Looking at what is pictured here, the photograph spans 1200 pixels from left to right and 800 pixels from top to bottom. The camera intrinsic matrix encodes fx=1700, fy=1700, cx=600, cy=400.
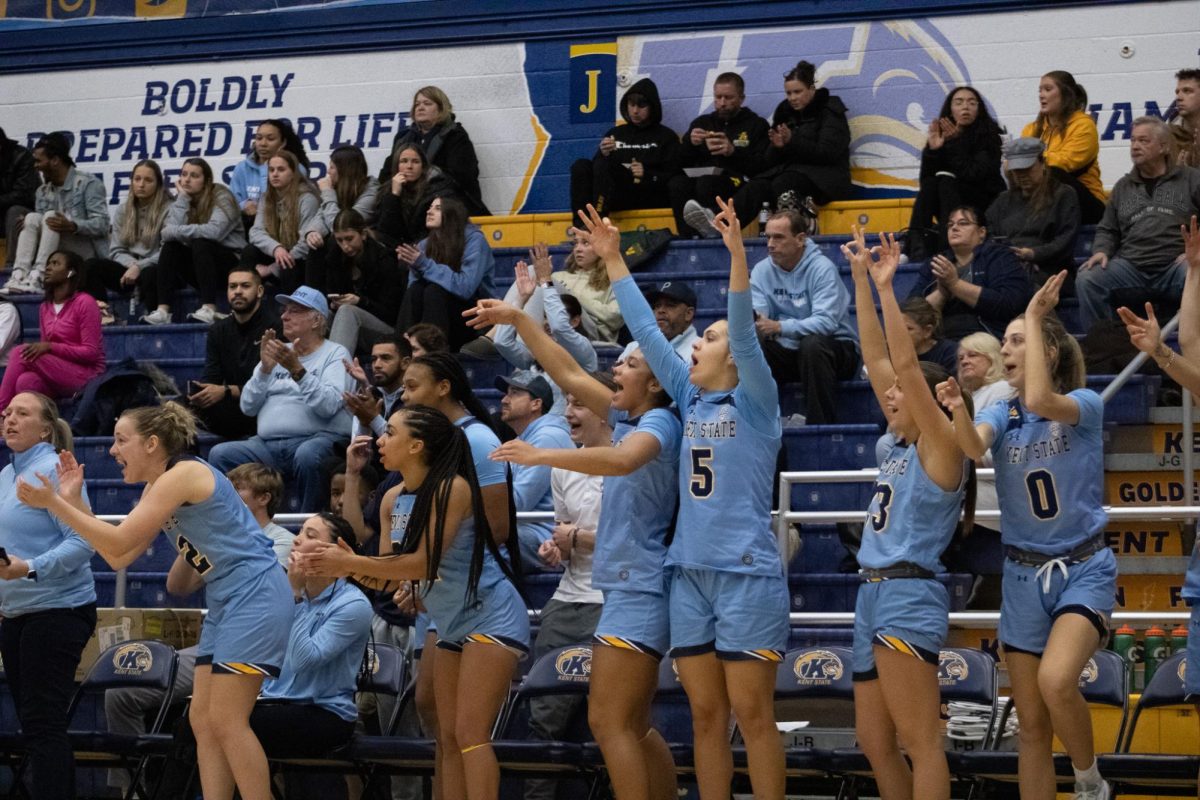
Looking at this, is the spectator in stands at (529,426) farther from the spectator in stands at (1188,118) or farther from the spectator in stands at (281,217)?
the spectator in stands at (1188,118)

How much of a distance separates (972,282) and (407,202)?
12.0 ft

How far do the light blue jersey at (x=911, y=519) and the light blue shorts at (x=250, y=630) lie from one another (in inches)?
84.6

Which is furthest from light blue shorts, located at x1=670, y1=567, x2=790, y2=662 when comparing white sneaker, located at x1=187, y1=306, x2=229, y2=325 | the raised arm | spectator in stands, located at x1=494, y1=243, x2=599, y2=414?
white sneaker, located at x1=187, y1=306, x2=229, y2=325

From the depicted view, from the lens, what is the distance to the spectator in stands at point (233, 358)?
9734mm

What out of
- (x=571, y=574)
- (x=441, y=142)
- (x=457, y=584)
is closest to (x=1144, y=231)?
(x=571, y=574)

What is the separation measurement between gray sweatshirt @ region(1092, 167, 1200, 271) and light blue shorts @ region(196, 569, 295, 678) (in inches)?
201

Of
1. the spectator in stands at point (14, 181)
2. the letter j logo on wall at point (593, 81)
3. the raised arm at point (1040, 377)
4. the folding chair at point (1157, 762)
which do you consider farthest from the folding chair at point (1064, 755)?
the spectator in stands at point (14, 181)

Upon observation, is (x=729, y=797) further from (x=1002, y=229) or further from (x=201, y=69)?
(x=201, y=69)

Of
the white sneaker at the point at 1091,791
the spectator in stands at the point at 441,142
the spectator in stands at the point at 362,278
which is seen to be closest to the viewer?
the white sneaker at the point at 1091,791

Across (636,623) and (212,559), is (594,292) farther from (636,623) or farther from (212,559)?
(636,623)

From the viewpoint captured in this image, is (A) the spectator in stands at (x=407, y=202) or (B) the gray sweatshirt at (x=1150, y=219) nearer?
(B) the gray sweatshirt at (x=1150, y=219)

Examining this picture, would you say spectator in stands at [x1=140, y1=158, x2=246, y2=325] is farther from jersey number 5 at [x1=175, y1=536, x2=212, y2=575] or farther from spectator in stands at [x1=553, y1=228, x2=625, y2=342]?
jersey number 5 at [x1=175, y1=536, x2=212, y2=575]

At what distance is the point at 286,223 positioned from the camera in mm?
10969

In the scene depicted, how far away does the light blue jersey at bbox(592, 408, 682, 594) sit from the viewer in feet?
19.6
